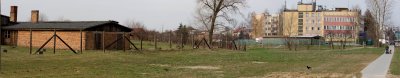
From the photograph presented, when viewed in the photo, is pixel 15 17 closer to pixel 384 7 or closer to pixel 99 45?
pixel 99 45

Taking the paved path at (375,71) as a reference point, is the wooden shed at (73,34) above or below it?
above

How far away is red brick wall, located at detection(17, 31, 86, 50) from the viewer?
41.7 meters

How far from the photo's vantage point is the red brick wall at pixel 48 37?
41.7 m

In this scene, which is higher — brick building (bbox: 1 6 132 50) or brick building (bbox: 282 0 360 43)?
brick building (bbox: 282 0 360 43)

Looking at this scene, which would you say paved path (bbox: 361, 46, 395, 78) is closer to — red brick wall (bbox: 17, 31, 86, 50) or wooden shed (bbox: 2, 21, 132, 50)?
wooden shed (bbox: 2, 21, 132, 50)

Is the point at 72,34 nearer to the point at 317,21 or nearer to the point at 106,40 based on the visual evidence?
the point at 106,40

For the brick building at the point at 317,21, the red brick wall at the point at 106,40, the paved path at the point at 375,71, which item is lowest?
the paved path at the point at 375,71

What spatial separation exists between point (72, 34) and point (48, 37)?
281 cm

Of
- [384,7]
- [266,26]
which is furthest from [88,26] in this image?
[266,26]

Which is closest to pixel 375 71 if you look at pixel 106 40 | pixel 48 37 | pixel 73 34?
pixel 73 34

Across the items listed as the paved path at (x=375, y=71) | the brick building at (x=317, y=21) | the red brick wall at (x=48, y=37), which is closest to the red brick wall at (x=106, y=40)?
the red brick wall at (x=48, y=37)

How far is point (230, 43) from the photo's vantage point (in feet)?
205

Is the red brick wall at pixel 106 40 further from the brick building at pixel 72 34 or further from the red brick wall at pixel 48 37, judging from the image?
the red brick wall at pixel 48 37

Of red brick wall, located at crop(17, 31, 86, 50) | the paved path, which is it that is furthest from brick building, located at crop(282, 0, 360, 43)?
the paved path
